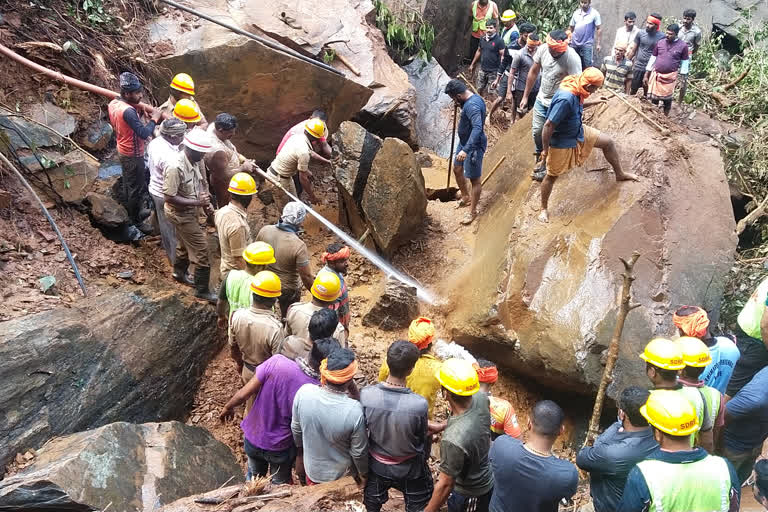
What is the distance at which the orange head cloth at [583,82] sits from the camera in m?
5.77

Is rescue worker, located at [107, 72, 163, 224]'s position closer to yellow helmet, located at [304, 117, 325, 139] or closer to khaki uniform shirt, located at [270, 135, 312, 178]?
khaki uniform shirt, located at [270, 135, 312, 178]

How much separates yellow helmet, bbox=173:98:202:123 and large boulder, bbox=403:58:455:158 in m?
5.28

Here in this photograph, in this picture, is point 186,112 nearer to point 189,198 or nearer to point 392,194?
point 189,198

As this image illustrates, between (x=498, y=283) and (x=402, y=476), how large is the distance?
3175 mm

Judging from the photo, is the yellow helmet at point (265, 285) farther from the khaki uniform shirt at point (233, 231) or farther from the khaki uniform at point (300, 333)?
the khaki uniform shirt at point (233, 231)

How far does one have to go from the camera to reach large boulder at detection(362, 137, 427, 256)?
25.0ft

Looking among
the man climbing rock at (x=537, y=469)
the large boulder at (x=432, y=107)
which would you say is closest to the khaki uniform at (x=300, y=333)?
the man climbing rock at (x=537, y=469)

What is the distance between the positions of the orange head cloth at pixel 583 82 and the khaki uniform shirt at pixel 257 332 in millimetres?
3651

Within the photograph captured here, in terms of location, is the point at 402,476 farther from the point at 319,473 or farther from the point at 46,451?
the point at 46,451

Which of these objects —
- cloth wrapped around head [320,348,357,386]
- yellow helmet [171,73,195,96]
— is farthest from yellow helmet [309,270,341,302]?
yellow helmet [171,73,195,96]

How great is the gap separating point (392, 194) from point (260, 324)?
354 centimetres

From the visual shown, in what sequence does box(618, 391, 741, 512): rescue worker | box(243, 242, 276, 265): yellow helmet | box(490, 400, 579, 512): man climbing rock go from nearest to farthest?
box(618, 391, 741, 512): rescue worker → box(490, 400, 579, 512): man climbing rock → box(243, 242, 276, 265): yellow helmet

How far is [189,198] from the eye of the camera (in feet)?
19.4

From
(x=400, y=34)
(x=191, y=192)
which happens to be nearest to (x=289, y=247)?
(x=191, y=192)
